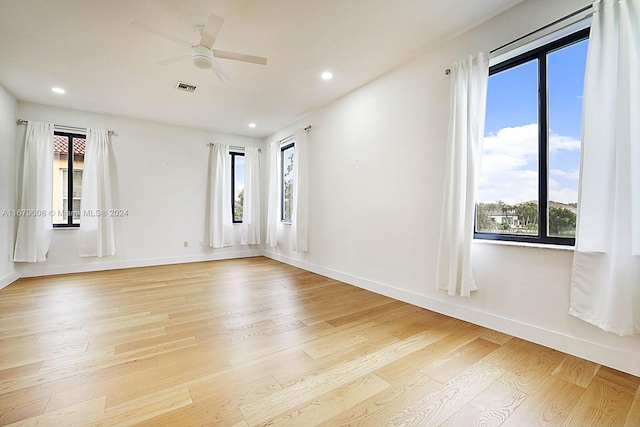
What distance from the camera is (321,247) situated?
4512 mm

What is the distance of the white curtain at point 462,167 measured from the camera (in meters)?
2.40

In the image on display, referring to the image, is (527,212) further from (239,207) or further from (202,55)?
(239,207)

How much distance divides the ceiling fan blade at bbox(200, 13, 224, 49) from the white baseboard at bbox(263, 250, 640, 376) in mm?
3019

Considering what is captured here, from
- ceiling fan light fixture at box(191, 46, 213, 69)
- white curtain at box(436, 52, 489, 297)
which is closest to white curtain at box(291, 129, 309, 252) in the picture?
ceiling fan light fixture at box(191, 46, 213, 69)

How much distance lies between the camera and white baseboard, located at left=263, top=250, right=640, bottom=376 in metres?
1.78

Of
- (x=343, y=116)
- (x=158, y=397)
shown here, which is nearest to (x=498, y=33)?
(x=343, y=116)

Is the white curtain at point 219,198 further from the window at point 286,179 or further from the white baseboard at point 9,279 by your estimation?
the white baseboard at point 9,279

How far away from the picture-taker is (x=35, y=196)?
4.21 m

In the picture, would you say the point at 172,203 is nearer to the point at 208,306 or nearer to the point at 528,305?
the point at 208,306

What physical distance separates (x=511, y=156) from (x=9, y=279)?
6205 mm

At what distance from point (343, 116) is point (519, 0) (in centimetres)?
222

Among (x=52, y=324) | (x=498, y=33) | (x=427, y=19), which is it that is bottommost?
(x=52, y=324)

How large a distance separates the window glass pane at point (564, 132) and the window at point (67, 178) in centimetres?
627

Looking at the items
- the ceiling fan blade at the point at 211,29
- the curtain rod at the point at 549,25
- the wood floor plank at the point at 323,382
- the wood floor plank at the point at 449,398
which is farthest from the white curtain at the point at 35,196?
the curtain rod at the point at 549,25
